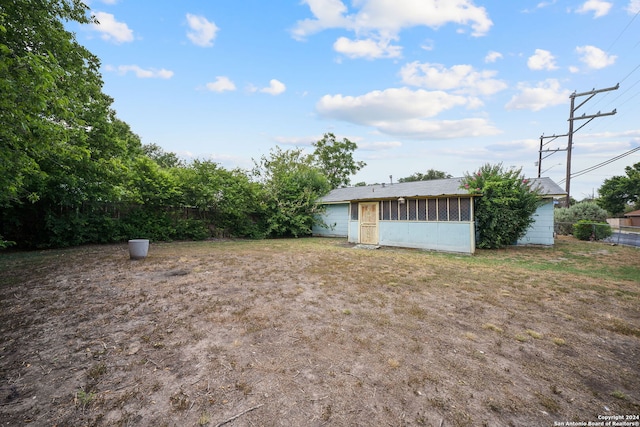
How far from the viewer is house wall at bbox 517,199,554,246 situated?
11141mm

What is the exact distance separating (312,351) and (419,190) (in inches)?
466

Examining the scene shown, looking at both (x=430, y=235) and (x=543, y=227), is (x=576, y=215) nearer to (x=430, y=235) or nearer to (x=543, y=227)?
(x=543, y=227)

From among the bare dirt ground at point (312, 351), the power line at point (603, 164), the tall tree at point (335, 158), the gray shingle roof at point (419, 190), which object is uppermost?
the tall tree at point (335, 158)

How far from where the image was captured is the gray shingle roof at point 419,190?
11008 mm

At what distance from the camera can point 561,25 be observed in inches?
356

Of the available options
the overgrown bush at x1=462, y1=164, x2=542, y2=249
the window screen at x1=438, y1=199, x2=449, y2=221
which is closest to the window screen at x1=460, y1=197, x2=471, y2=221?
the overgrown bush at x1=462, y1=164, x2=542, y2=249

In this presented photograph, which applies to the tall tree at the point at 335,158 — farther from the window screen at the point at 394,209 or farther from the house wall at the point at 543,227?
the house wall at the point at 543,227

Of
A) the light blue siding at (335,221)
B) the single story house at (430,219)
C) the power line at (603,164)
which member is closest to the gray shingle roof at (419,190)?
the single story house at (430,219)

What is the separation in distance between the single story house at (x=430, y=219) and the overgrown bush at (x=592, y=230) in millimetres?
4237

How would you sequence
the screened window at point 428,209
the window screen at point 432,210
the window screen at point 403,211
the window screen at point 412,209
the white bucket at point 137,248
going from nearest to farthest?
the white bucket at point 137,248 < the screened window at point 428,209 < the window screen at point 432,210 < the window screen at point 412,209 < the window screen at point 403,211

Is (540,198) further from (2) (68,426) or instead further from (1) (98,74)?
(1) (98,74)

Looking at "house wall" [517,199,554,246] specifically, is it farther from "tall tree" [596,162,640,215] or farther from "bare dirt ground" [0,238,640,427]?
"tall tree" [596,162,640,215]

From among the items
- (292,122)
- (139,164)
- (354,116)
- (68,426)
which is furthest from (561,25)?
(139,164)

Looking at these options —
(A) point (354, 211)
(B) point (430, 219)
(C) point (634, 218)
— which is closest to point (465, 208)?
(B) point (430, 219)
